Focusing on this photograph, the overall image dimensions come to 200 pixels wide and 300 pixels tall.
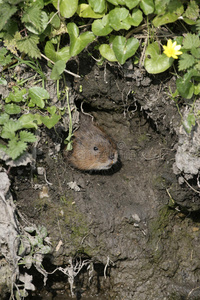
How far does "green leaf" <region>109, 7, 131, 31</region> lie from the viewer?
3529 millimetres

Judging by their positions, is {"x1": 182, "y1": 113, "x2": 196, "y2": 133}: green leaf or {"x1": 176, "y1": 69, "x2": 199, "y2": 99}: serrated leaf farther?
{"x1": 182, "y1": 113, "x2": 196, "y2": 133}: green leaf

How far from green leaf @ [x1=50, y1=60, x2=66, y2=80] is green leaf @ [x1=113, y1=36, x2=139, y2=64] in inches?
20.7

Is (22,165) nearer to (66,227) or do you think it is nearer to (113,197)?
(66,227)

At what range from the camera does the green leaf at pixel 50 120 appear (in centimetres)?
369

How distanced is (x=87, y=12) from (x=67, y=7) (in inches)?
7.8

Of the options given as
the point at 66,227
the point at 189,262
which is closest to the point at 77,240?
the point at 66,227

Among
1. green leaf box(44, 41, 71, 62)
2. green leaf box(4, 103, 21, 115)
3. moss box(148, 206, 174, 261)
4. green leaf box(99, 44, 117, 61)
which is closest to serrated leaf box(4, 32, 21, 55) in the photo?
green leaf box(44, 41, 71, 62)

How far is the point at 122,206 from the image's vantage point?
4.42m

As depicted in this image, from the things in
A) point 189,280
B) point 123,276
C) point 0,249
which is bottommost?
point 189,280

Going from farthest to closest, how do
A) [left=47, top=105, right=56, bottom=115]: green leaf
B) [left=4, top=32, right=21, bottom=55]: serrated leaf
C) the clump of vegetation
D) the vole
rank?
the vole, [left=47, top=105, right=56, bottom=115]: green leaf, [left=4, top=32, right=21, bottom=55]: serrated leaf, the clump of vegetation

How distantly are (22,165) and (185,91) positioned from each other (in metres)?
1.79

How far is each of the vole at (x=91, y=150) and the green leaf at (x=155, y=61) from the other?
122 centimetres

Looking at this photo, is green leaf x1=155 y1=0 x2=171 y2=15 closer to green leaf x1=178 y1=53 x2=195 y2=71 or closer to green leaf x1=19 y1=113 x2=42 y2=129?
green leaf x1=178 y1=53 x2=195 y2=71

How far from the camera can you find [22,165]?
384cm
